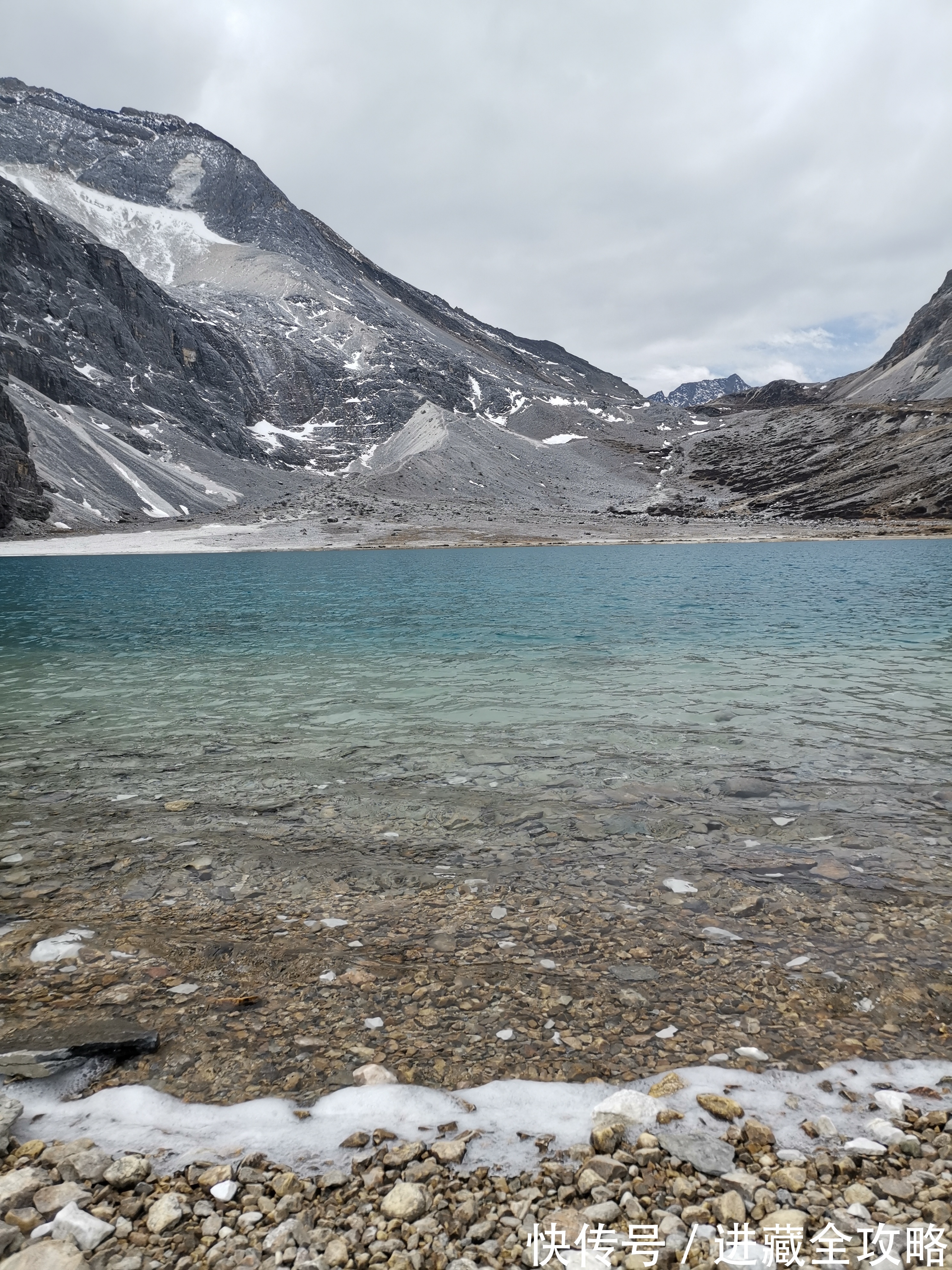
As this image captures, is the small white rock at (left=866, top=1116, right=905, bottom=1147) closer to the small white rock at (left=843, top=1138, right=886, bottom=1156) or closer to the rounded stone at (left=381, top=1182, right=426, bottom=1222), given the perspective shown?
the small white rock at (left=843, top=1138, right=886, bottom=1156)

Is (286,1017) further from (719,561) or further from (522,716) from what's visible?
(719,561)

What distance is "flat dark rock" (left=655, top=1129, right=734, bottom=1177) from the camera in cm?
349

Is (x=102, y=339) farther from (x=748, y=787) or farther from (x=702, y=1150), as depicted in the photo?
(x=702, y=1150)

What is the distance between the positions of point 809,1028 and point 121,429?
477ft

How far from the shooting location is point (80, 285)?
477 feet

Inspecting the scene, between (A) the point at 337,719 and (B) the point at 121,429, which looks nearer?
(A) the point at 337,719

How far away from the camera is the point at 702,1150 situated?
3596 millimetres

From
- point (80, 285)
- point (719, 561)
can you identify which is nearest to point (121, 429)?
point (80, 285)

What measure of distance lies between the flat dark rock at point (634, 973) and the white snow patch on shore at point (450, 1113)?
0.96m

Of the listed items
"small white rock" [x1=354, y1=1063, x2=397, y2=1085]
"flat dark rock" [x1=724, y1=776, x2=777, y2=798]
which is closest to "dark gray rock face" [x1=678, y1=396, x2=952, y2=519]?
"flat dark rock" [x1=724, y1=776, x2=777, y2=798]

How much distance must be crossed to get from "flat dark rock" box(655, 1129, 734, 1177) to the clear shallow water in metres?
6.24

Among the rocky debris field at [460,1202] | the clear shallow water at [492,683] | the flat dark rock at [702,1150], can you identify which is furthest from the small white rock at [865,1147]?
the clear shallow water at [492,683]

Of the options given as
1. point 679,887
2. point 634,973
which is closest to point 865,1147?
point 634,973

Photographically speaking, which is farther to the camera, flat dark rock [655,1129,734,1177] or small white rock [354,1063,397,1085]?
small white rock [354,1063,397,1085]
